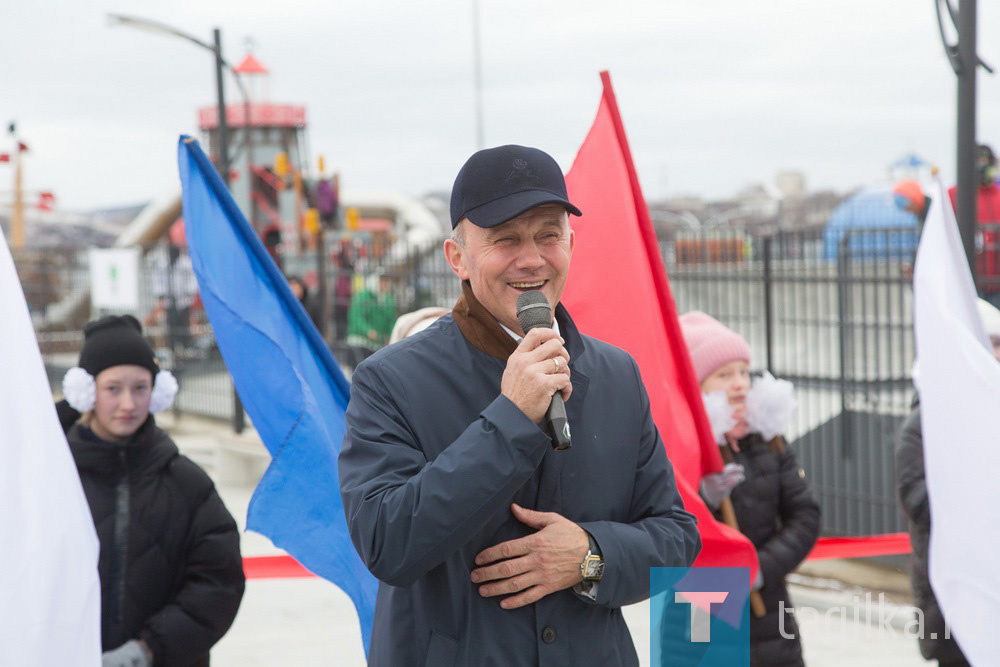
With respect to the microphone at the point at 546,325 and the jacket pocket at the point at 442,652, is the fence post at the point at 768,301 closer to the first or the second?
the microphone at the point at 546,325

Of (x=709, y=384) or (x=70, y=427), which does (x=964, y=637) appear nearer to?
(x=709, y=384)

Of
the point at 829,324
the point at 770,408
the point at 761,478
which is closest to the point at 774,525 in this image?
the point at 761,478

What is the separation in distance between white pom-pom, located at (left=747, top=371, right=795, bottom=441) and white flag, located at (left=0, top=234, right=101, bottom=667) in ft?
8.02

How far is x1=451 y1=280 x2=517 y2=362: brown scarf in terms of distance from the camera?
234 centimetres

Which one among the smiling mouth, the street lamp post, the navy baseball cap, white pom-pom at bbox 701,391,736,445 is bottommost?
white pom-pom at bbox 701,391,736,445

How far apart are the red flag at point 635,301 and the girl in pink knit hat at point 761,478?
0.24 metres

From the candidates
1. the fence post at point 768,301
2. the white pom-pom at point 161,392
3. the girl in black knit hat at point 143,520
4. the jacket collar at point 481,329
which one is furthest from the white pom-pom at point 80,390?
the fence post at point 768,301

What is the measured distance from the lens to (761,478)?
13.7 feet

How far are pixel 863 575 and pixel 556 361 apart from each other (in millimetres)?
5783

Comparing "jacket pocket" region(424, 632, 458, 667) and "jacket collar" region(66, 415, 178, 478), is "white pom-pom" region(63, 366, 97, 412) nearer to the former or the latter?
"jacket collar" region(66, 415, 178, 478)

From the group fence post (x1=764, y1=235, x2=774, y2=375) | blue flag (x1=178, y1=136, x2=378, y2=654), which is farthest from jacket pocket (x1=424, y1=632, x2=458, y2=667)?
fence post (x1=764, y1=235, x2=774, y2=375)

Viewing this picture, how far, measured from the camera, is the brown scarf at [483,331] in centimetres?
234

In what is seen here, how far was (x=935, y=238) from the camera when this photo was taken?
366 centimetres

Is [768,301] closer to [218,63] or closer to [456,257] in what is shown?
[456,257]
